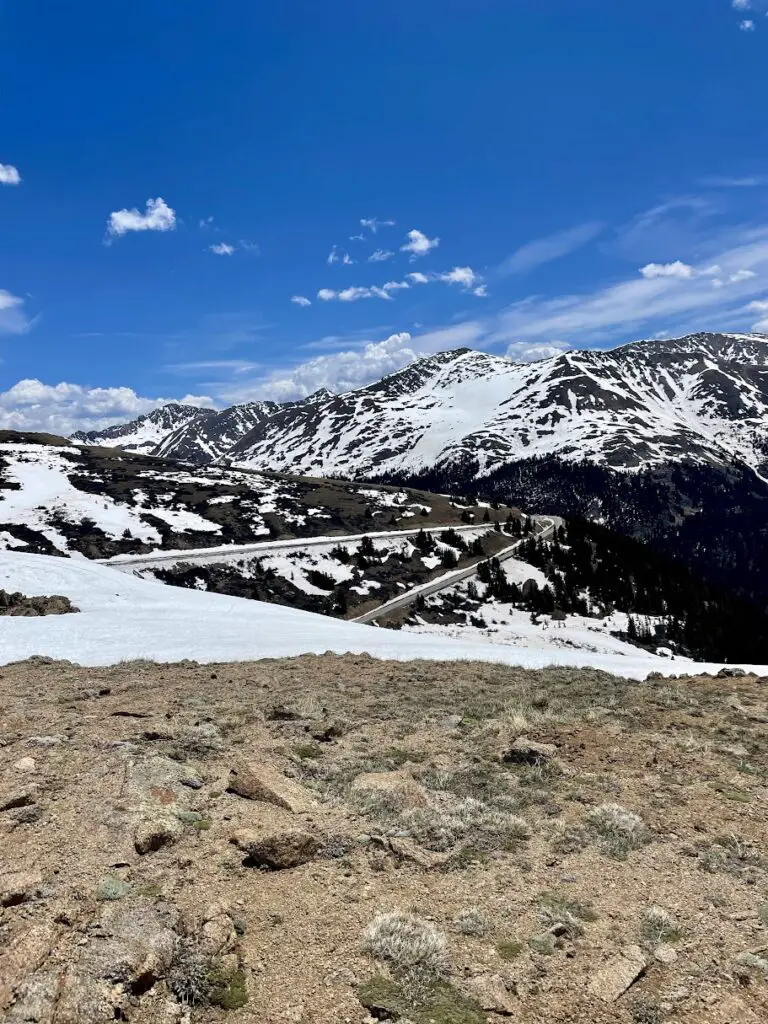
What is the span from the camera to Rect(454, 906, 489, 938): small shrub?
613 cm

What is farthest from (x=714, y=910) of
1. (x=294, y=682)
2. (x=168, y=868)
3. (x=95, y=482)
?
(x=95, y=482)

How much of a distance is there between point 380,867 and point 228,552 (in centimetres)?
8053

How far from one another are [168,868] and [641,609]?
100 metres

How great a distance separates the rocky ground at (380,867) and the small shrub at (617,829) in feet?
0.16

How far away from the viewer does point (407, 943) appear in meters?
5.78

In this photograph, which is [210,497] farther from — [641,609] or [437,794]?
[437,794]

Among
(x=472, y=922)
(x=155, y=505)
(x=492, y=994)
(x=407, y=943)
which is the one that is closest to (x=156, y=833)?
(x=407, y=943)

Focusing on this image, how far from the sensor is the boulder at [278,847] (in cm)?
717

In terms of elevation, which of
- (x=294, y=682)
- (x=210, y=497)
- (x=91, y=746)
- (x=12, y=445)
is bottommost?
(x=294, y=682)

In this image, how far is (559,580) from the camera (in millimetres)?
96375

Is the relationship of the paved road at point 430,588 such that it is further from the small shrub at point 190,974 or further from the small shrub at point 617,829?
the small shrub at point 190,974

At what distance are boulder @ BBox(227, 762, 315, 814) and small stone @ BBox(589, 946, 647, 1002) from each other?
14.9ft

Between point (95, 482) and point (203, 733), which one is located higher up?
point (95, 482)

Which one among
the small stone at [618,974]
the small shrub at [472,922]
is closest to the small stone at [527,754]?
the small shrub at [472,922]
